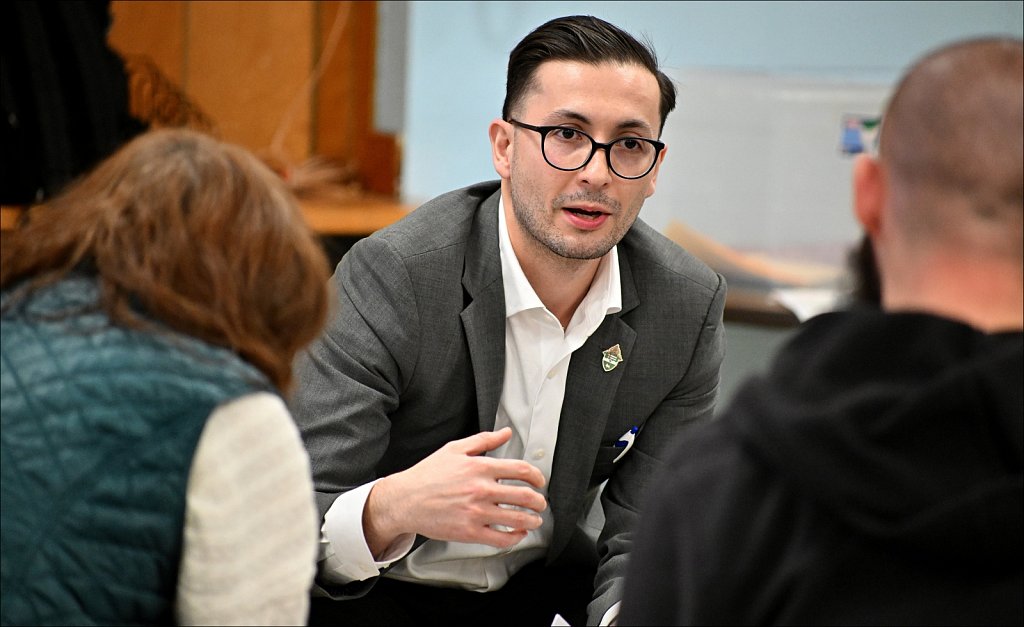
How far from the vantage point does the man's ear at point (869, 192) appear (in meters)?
1.05

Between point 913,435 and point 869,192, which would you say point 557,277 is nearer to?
point 869,192

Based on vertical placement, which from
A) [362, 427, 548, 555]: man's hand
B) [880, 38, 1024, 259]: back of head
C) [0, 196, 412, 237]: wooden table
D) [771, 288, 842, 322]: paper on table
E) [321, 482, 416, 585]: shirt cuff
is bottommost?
[0, 196, 412, 237]: wooden table

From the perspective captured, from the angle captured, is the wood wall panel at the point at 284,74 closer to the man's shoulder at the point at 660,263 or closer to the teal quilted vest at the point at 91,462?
the man's shoulder at the point at 660,263

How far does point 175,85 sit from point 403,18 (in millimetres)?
841

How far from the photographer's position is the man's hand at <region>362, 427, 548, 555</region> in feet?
5.56

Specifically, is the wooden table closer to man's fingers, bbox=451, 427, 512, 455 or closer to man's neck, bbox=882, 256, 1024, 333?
man's fingers, bbox=451, 427, 512, 455

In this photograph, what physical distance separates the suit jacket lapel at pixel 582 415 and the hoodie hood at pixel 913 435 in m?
1.06

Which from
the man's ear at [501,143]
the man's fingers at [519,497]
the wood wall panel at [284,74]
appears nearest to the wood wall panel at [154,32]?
the wood wall panel at [284,74]

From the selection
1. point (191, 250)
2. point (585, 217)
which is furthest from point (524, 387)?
point (191, 250)

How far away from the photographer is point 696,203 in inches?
144

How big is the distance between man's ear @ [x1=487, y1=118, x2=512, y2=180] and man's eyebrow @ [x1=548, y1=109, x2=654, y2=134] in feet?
0.39

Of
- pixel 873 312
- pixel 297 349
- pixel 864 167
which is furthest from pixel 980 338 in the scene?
pixel 297 349

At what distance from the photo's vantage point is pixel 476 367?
1942 millimetres

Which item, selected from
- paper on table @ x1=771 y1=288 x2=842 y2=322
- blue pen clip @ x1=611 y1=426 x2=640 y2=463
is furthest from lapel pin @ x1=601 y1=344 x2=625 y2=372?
paper on table @ x1=771 y1=288 x2=842 y2=322
